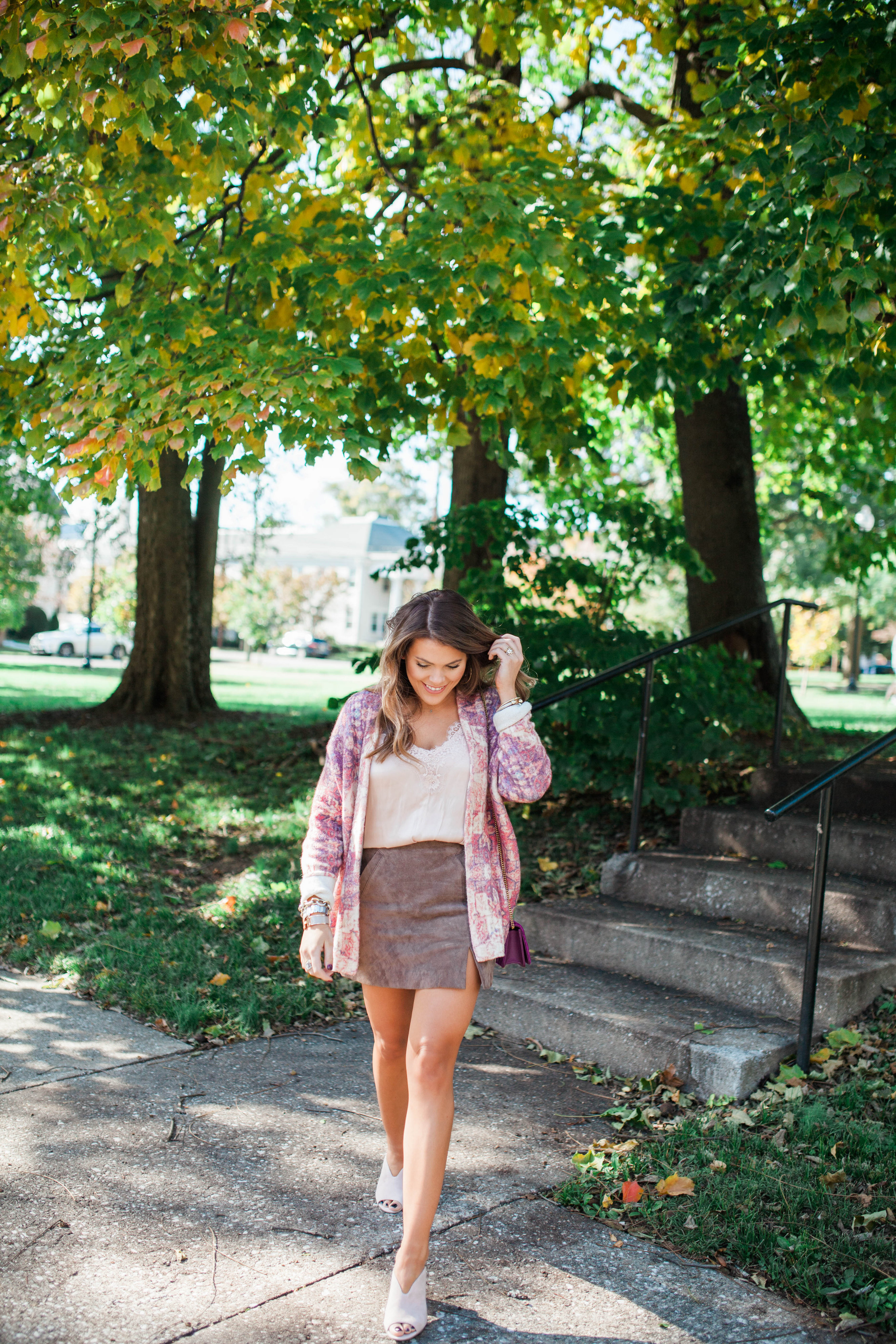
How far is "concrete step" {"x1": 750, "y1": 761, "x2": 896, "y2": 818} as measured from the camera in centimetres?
641

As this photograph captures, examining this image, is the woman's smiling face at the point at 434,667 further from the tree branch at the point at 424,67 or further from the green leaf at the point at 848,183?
the tree branch at the point at 424,67

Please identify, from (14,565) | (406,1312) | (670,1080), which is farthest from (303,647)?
(406,1312)

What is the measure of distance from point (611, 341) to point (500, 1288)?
609 centimetres

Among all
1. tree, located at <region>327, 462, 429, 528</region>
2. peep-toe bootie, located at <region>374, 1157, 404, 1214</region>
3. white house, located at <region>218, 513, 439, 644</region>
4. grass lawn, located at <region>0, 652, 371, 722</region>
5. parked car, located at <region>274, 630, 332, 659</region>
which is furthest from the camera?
white house, located at <region>218, 513, 439, 644</region>

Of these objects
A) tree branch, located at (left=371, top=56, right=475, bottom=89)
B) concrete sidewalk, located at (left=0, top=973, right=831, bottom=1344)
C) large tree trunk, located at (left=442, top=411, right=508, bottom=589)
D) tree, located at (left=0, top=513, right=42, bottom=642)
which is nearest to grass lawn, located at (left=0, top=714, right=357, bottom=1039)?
concrete sidewalk, located at (left=0, top=973, right=831, bottom=1344)

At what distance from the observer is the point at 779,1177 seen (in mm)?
3477

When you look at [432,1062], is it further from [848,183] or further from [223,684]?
[223,684]

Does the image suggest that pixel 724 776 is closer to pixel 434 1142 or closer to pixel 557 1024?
pixel 557 1024

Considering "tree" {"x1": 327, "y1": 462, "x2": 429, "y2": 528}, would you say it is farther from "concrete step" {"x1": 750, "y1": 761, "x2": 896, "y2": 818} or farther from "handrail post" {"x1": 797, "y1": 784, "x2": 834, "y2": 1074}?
"handrail post" {"x1": 797, "y1": 784, "x2": 834, "y2": 1074}

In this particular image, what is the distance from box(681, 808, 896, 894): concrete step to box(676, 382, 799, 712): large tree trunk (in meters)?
3.76

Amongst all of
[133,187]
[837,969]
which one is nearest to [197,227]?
[133,187]

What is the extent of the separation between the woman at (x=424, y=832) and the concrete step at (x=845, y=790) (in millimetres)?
3473

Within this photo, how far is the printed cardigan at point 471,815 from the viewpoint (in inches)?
118

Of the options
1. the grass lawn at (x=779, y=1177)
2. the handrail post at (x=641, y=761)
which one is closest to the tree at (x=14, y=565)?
the handrail post at (x=641, y=761)
